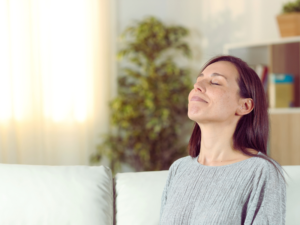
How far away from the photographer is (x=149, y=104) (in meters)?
3.30

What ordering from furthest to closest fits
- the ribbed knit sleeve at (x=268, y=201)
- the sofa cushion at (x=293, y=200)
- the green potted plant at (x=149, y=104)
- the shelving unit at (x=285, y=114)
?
the green potted plant at (x=149, y=104) → the shelving unit at (x=285, y=114) → the sofa cushion at (x=293, y=200) → the ribbed knit sleeve at (x=268, y=201)

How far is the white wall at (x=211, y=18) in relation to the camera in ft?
11.1

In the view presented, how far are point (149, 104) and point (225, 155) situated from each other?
214 centimetres

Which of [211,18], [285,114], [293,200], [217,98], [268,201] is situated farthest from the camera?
[211,18]

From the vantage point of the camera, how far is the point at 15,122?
3.05 m

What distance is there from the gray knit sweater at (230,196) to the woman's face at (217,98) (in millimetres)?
153

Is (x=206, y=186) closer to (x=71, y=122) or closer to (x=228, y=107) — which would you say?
(x=228, y=107)

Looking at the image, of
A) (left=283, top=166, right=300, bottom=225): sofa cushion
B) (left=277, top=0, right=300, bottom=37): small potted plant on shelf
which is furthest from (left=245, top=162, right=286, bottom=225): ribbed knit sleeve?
(left=277, top=0, right=300, bottom=37): small potted plant on shelf

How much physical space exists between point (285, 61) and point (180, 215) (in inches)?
78.0

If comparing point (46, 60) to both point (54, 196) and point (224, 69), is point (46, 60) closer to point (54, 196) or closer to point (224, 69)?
point (54, 196)

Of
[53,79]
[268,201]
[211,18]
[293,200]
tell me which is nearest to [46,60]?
[53,79]

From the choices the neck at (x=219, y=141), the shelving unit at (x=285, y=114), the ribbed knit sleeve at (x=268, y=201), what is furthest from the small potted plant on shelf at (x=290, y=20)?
the ribbed knit sleeve at (x=268, y=201)

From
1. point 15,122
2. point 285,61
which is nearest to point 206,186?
point 285,61

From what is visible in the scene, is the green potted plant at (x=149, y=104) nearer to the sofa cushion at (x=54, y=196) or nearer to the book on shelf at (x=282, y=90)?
the book on shelf at (x=282, y=90)
